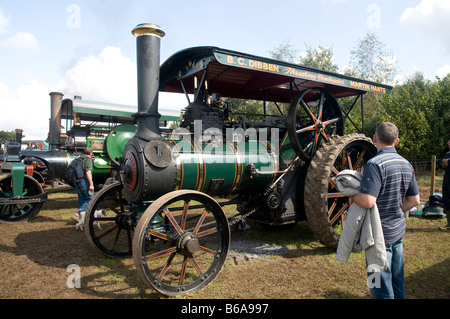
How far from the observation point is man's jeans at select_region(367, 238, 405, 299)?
2.09 meters

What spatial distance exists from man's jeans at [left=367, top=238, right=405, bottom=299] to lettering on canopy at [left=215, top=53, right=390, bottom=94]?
2.36 metres

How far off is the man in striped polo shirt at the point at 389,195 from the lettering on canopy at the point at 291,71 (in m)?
1.84

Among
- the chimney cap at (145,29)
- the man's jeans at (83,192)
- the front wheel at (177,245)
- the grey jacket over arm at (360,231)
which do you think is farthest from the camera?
the man's jeans at (83,192)

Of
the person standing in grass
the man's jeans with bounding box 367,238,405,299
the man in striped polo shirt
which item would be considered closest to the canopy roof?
the person standing in grass

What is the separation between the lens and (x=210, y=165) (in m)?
3.76

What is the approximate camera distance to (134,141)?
3.54 metres

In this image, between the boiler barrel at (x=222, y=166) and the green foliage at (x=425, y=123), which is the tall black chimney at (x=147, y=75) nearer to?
the boiler barrel at (x=222, y=166)

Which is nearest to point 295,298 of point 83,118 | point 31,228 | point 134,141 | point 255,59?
point 134,141

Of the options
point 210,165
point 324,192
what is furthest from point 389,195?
point 210,165

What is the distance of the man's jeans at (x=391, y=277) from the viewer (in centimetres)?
209

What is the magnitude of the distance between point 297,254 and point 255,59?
7.99 ft

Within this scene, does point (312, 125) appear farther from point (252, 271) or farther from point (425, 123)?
point (425, 123)

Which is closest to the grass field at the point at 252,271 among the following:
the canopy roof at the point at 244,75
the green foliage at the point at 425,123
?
the canopy roof at the point at 244,75
